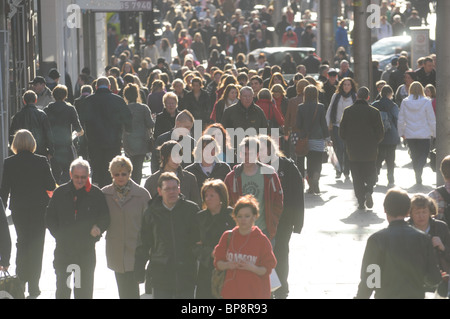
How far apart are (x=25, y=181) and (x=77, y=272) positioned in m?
1.63

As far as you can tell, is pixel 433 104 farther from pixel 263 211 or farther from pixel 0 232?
pixel 0 232

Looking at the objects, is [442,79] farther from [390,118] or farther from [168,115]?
[390,118]

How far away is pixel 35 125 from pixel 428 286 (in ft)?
25.9

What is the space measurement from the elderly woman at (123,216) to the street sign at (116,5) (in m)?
18.7

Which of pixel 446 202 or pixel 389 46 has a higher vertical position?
pixel 446 202

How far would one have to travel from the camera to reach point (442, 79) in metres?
13.6

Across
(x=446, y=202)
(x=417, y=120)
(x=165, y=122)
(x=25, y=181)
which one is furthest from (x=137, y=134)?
(x=446, y=202)

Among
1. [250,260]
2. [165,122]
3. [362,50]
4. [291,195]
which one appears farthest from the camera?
[362,50]

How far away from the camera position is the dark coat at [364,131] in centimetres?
1595

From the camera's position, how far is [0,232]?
9.67m

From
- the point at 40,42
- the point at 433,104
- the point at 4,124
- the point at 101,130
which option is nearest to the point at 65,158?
the point at 101,130

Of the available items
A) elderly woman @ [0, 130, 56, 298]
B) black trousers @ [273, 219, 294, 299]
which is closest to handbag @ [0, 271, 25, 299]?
elderly woman @ [0, 130, 56, 298]

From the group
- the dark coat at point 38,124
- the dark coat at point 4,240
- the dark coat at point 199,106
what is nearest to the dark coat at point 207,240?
the dark coat at point 4,240

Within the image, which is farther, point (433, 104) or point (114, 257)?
point (433, 104)
